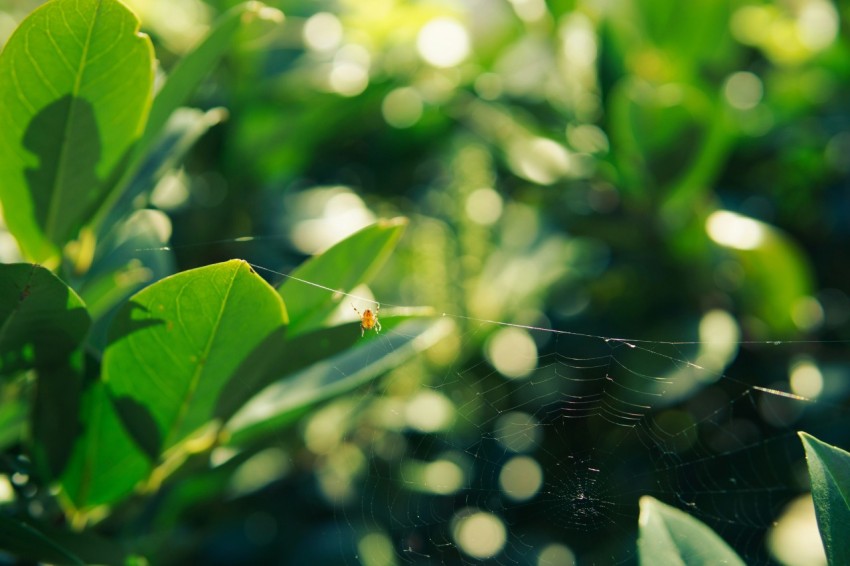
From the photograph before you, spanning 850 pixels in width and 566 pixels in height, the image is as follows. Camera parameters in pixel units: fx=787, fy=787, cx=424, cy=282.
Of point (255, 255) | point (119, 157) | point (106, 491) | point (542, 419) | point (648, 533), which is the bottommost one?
point (542, 419)

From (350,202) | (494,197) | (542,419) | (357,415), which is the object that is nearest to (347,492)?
(357,415)

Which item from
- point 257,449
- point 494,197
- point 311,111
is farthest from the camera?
point 494,197

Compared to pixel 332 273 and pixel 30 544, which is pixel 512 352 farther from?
pixel 30 544

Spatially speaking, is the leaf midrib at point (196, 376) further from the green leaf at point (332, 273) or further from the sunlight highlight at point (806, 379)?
the sunlight highlight at point (806, 379)

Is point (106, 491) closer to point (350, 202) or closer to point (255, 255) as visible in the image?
point (255, 255)

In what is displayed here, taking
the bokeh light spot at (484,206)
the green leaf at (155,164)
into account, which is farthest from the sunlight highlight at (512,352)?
the green leaf at (155,164)

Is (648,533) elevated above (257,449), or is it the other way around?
(648,533)

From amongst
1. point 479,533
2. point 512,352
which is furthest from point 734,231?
point 479,533
